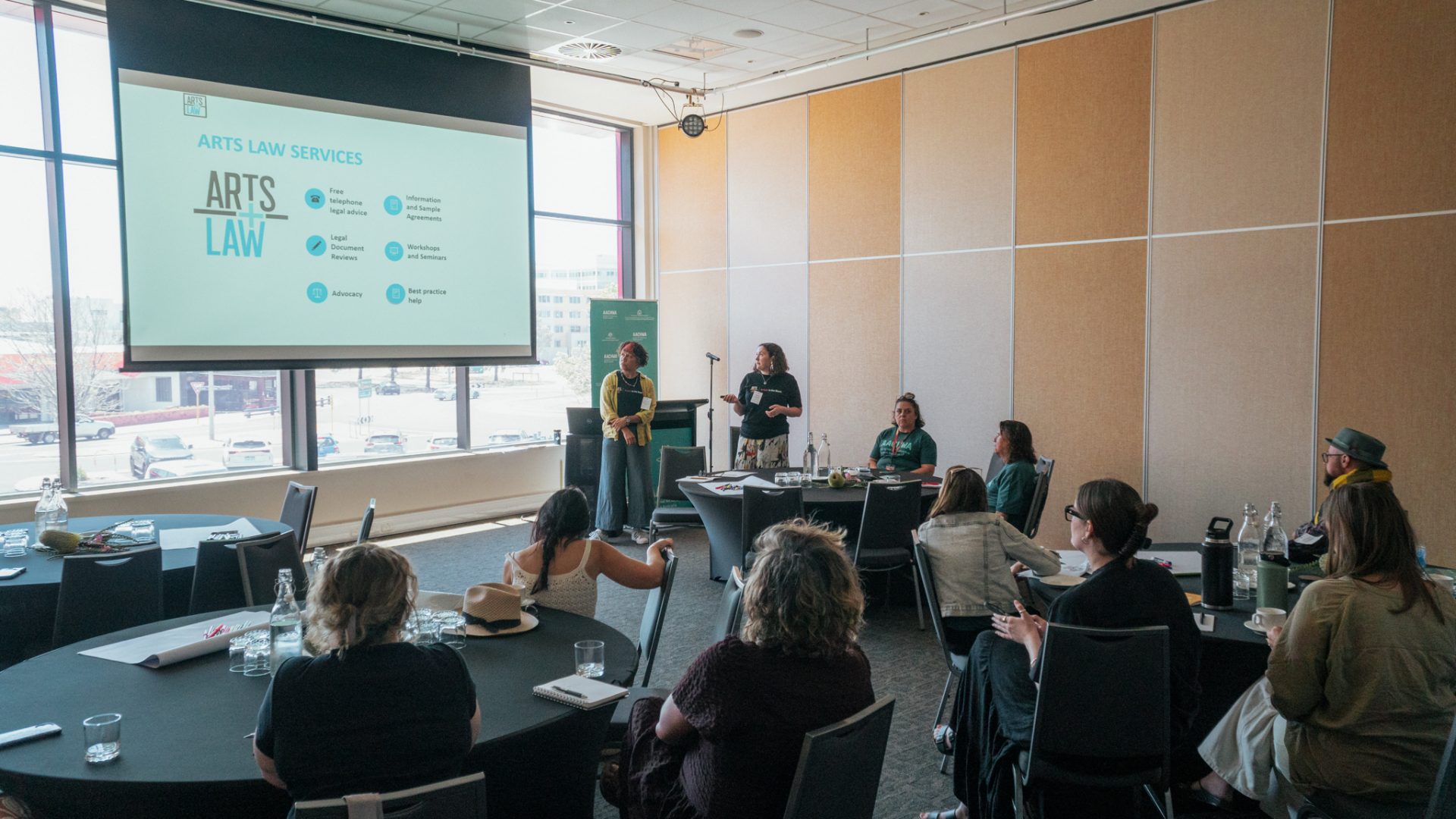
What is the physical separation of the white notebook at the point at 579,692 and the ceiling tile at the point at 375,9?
578cm

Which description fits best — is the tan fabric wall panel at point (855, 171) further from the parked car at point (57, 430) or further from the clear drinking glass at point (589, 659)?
the clear drinking glass at point (589, 659)

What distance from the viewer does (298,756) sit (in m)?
1.96

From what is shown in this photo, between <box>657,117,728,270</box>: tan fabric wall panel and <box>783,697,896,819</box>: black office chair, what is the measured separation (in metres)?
7.90

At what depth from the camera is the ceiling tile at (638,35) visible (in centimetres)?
727

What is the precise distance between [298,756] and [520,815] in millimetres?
778

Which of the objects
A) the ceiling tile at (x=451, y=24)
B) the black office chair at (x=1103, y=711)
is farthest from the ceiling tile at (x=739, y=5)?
the black office chair at (x=1103, y=711)

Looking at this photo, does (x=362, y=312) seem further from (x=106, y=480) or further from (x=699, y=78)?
(x=699, y=78)

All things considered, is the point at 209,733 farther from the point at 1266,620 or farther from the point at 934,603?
the point at 1266,620

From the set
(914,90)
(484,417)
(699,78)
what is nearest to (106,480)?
(484,417)

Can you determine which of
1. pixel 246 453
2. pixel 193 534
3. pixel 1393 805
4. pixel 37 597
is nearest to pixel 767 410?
pixel 246 453

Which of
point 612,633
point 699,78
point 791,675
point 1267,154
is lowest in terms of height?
point 612,633

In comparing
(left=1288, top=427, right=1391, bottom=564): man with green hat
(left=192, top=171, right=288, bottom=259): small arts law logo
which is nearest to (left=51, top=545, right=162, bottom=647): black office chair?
(left=192, top=171, right=288, bottom=259): small arts law logo

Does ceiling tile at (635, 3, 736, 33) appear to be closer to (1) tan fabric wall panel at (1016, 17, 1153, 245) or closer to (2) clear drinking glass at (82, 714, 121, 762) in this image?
(1) tan fabric wall panel at (1016, 17, 1153, 245)

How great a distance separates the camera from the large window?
21.1ft
